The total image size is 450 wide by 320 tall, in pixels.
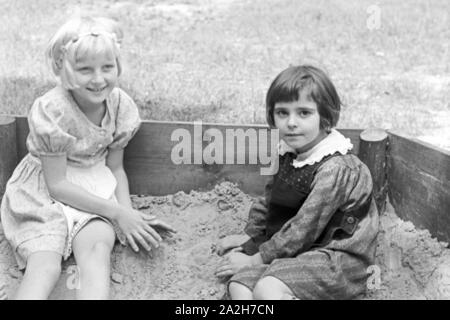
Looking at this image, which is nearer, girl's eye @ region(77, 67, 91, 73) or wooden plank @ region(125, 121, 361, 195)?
girl's eye @ region(77, 67, 91, 73)

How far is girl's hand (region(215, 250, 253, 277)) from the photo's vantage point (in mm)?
2268

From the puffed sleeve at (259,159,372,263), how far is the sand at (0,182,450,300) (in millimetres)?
251

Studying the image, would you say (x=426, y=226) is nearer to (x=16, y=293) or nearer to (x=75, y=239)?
(x=75, y=239)

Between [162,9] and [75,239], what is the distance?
12.6ft

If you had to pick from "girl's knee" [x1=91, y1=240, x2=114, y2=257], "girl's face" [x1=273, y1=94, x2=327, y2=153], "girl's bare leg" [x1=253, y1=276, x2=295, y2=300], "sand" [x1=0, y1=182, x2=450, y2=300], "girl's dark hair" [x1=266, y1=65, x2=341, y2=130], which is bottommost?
"sand" [x1=0, y1=182, x2=450, y2=300]

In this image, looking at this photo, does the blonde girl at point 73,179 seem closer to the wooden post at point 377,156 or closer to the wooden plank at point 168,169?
the wooden plank at point 168,169

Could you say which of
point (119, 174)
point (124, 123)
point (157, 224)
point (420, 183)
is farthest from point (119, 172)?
point (420, 183)

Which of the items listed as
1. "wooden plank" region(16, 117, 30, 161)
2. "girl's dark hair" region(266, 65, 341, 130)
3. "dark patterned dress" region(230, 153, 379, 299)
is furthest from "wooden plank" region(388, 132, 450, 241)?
"wooden plank" region(16, 117, 30, 161)

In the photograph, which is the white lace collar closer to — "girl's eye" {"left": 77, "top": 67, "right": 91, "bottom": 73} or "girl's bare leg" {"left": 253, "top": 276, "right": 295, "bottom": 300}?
"girl's bare leg" {"left": 253, "top": 276, "right": 295, "bottom": 300}

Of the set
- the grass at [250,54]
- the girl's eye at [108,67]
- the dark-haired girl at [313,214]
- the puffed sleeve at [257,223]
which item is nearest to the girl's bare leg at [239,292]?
the dark-haired girl at [313,214]

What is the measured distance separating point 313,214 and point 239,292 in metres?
0.32
